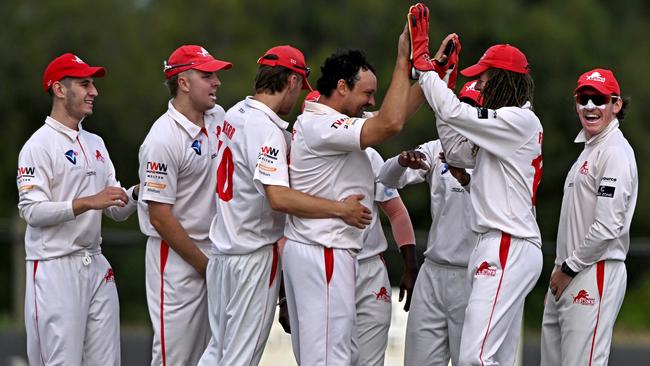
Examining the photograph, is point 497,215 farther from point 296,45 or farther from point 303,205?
point 296,45

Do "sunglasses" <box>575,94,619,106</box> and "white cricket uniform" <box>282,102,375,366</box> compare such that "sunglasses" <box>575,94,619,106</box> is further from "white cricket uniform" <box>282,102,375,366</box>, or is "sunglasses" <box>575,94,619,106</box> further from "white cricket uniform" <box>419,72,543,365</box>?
"white cricket uniform" <box>282,102,375,366</box>

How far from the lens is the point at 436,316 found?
8.69m

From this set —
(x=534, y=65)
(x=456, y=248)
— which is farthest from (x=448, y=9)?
(x=456, y=248)

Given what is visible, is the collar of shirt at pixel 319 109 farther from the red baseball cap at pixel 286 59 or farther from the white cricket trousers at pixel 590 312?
the white cricket trousers at pixel 590 312

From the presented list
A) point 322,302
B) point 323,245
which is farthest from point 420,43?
point 322,302

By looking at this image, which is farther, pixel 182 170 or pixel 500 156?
pixel 182 170

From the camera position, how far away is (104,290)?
877cm

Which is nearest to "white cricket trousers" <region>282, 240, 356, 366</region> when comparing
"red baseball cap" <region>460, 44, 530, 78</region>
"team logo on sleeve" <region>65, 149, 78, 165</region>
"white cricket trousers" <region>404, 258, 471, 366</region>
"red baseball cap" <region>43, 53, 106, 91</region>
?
"white cricket trousers" <region>404, 258, 471, 366</region>

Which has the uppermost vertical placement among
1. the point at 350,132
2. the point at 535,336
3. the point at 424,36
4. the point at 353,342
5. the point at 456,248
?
the point at 424,36

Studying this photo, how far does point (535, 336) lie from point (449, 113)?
953 centimetres

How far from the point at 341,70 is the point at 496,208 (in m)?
1.27

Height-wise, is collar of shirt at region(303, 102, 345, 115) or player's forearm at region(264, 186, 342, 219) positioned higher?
collar of shirt at region(303, 102, 345, 115)

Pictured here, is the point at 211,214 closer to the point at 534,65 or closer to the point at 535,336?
the point at 535,336

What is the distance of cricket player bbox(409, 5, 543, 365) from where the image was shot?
7496 mm
